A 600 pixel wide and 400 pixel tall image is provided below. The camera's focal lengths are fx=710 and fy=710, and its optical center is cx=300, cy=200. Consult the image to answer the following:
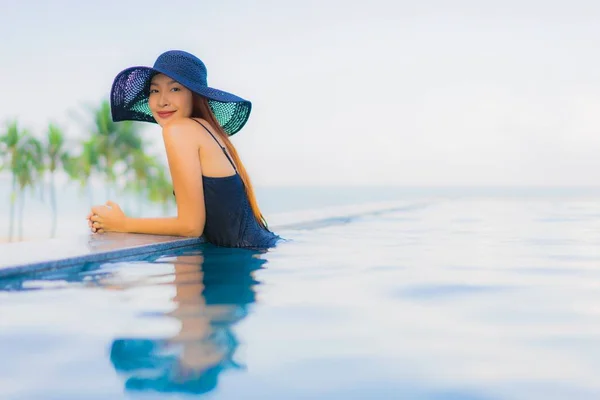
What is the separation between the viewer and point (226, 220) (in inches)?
158

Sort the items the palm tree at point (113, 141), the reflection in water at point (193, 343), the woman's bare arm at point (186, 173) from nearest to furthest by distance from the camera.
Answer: the reflection in water at point (193, 343)
the woman's bare arm at point (186, 173)
the palm tree at point (113, 141)

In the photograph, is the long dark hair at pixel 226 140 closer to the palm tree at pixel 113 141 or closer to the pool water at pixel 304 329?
the pool water at pixel 304 329

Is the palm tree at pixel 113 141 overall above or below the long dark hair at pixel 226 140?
above

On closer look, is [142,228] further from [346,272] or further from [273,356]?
[273,356]

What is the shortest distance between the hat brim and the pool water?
951 mm

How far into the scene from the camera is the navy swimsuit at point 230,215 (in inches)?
155

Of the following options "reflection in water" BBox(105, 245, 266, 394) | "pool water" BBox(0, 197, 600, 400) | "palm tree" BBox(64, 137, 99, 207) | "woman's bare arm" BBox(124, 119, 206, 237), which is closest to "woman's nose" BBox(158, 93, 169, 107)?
"woman's bare arm" BBox(124, 119, 206, 237)

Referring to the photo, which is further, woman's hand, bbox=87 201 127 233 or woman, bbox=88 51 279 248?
woman's hand, bbox=87 201 127 233

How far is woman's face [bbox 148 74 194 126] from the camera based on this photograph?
13.3ft

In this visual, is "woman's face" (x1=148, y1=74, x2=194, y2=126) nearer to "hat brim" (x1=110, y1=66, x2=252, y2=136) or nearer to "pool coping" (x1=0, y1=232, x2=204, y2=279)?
"hat brim" (x1=110, y1=66, x2=252, y2=136)

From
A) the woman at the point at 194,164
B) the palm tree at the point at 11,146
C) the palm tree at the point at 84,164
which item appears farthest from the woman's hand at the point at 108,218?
the palm tree at the point at 11,146

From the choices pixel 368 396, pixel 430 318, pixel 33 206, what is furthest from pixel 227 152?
pixel 33 206

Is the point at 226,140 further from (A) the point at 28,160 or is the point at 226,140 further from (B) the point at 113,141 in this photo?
(A) the point at 28,160

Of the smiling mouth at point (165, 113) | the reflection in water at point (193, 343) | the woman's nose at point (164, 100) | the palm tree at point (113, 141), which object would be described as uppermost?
the palm tree at point (113, 141)
